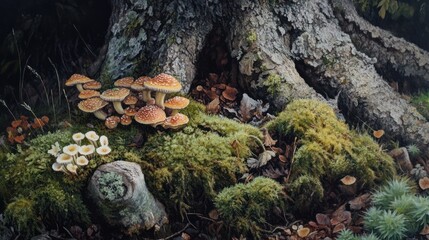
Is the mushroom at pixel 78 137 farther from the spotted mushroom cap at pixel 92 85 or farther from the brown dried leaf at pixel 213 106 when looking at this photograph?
the brown dried leaf at pixel 213 106

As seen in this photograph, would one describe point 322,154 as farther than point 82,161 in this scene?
Yes

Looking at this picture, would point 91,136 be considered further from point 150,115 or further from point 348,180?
point 348,180

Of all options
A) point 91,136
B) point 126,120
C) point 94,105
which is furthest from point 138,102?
point 91,136

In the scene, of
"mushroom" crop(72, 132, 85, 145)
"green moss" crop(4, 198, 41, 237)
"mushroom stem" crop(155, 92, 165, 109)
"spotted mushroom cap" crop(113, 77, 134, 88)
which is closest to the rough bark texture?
"mushroom stem" crop(155, 92, 165, 109)

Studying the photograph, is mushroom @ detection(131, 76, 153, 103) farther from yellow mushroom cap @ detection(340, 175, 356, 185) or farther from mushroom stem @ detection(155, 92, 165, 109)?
yellow mushroom cap @ detection(340, 175, 356, 185)

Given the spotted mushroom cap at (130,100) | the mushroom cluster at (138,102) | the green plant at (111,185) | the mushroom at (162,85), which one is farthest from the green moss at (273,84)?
the green plant at (111,185)

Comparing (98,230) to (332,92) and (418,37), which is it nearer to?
(332,92)
